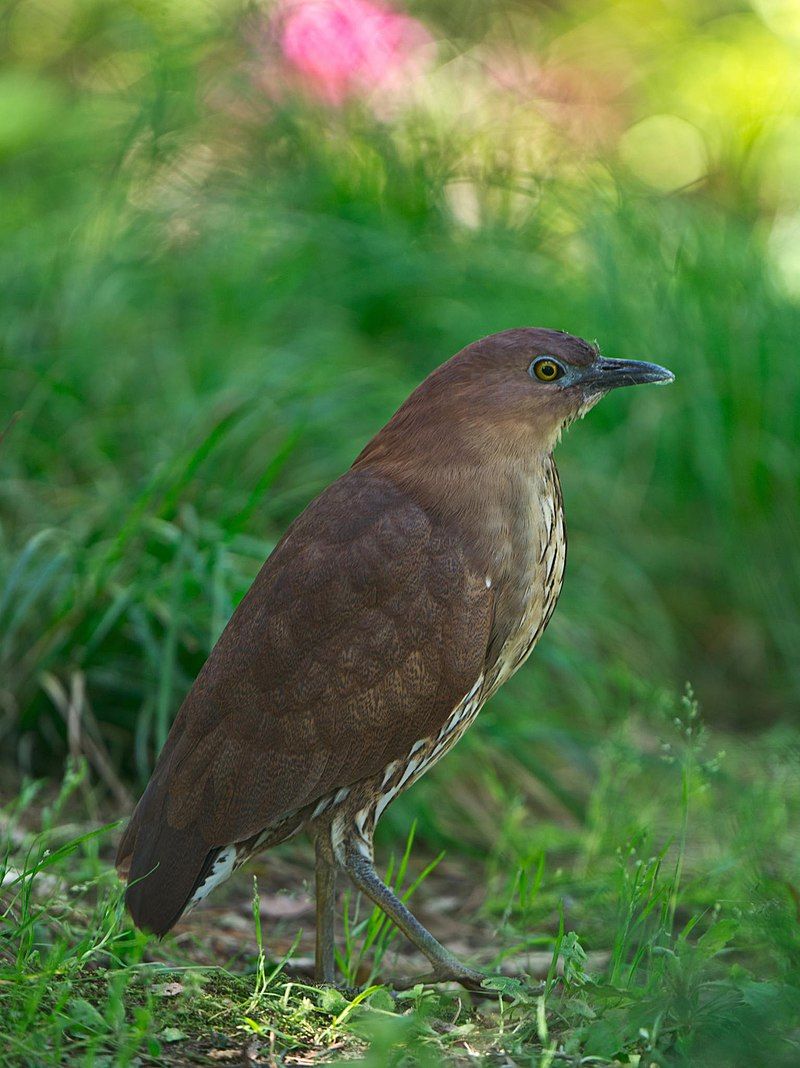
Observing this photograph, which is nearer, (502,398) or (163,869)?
(163,869)

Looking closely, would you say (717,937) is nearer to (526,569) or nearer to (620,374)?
(526,569)

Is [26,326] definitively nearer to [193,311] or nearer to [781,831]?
[193,311]

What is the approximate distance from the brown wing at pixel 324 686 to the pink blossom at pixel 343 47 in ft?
14.6

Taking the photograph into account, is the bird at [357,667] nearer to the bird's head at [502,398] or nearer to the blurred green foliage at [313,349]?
the bird's head at [502,398]

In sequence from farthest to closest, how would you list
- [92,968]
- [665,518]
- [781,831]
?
[665,518], [781,831], [92,968]

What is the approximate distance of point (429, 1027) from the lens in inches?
102

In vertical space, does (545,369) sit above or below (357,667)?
above

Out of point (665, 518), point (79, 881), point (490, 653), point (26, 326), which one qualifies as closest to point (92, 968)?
point (79, 881)

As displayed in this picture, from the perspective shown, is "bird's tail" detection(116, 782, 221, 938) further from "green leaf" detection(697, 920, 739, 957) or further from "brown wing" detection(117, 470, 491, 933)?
"green leaf" detection(697, 920, 739, 957)

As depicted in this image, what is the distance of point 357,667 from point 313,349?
2772mm

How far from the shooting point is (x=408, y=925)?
2939mm

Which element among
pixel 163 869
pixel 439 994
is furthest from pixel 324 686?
pixel 439 994

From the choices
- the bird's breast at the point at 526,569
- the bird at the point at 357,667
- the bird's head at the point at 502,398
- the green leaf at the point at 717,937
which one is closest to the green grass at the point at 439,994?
the green leaf at the point at 717,937

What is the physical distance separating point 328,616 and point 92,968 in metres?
0.87
